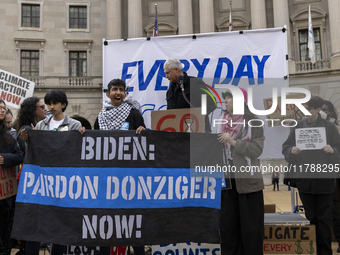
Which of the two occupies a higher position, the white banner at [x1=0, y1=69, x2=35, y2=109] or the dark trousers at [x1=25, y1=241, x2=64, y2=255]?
the white banner at [x1=0, y1=69, x2=35, y2=109]

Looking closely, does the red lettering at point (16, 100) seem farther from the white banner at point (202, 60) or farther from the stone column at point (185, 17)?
the stone column at point (185, 17)

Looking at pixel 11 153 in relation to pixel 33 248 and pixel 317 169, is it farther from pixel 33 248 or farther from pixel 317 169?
pixel 317 169

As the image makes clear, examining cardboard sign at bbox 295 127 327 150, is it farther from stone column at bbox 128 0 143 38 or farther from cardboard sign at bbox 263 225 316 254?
stone column at bbox 128 0 143 38

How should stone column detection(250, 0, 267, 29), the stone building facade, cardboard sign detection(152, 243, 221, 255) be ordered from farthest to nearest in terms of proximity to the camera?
the stone building facade < stone column detection(250, 0, 267, 29) < cardboard sign detection(152, 243, 221, 255)

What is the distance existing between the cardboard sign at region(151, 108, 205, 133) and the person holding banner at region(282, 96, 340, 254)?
1.38m

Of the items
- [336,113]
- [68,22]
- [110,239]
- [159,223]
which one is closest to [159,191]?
[159,223]

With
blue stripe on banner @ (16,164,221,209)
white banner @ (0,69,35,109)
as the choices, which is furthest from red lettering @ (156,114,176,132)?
white banner @ (0,69,35,109)

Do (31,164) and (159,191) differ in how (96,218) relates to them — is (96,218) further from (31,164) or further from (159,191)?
(31,164)

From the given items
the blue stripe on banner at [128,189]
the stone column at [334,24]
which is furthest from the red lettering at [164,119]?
the stone column at [334,24]

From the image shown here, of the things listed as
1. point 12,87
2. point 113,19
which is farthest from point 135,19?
point 12,87

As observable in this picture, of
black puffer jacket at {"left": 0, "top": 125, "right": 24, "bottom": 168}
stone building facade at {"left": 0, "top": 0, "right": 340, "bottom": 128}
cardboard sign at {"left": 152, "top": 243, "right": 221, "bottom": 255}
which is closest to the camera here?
cardboard sign at {"left": 152, "top": 243, "right": 221, "bottom": 255}

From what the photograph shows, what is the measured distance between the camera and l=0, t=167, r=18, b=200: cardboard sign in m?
4.43

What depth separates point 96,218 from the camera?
353 centimetres

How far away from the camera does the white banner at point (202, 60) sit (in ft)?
19.8
